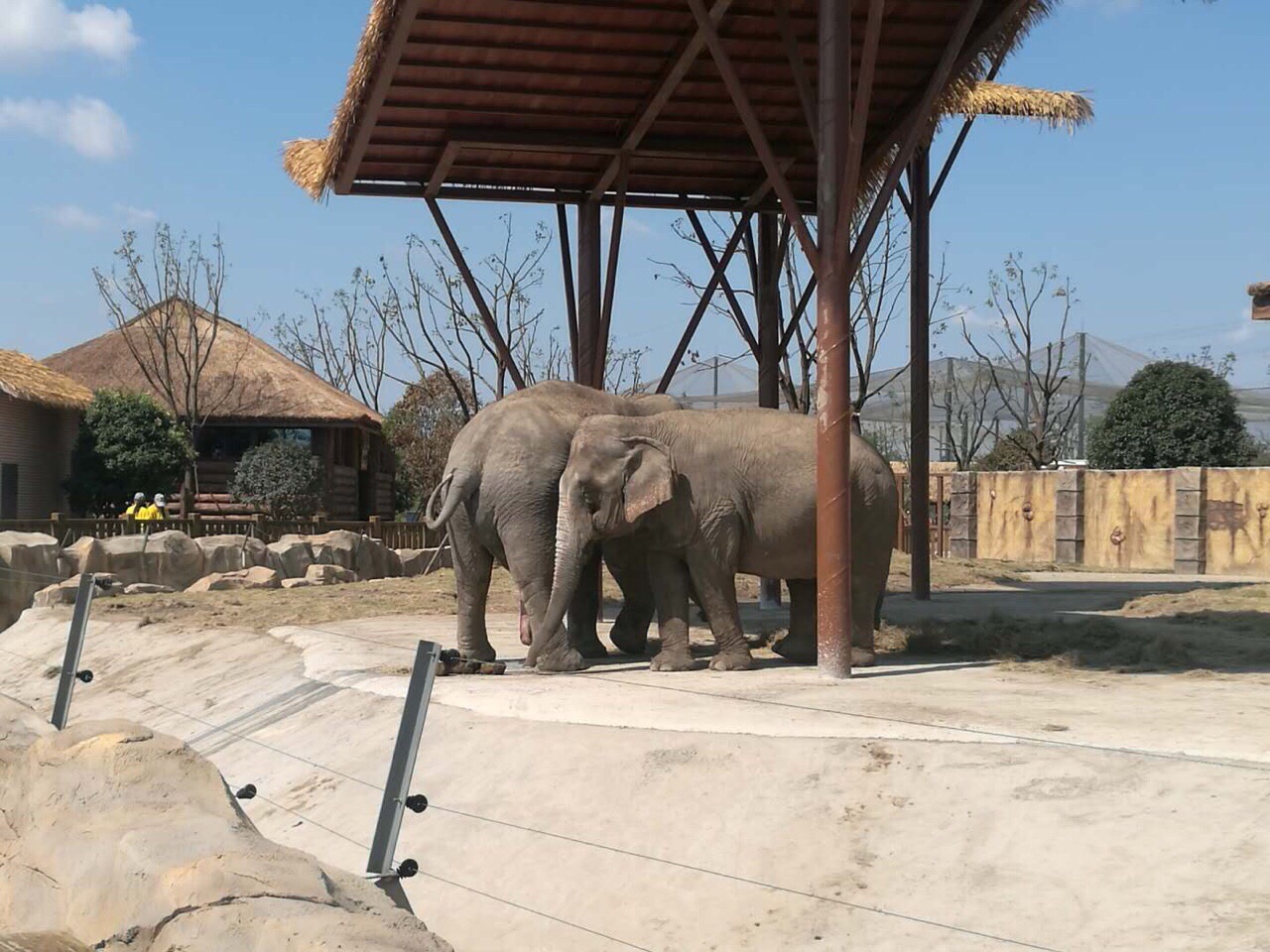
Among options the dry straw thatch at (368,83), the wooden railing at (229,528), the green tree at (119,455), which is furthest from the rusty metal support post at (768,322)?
the green tree at (119,455)

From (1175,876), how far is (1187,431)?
974 inches

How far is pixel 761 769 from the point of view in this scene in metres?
7.51

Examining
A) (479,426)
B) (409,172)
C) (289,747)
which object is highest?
(409,172)

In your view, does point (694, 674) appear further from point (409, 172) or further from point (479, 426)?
point (409, 172)

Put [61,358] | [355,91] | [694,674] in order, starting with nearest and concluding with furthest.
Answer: [694,674] → [355,91] → [61,358]

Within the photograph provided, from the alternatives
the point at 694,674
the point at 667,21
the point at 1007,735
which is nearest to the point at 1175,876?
the point at 1007,735

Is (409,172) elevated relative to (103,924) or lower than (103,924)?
elevated

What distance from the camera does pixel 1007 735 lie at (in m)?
7.48

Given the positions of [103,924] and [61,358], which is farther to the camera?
[61,358]

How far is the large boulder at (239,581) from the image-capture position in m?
20.1

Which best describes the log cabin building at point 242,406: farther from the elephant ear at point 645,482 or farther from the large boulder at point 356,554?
the elephant ear at point 645,482

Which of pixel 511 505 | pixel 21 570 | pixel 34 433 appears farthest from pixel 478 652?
pixel 34 433

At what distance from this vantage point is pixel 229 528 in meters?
25.7

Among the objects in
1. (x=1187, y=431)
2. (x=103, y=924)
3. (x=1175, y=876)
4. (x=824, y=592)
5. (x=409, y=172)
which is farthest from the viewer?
(x=1187, y=431)
